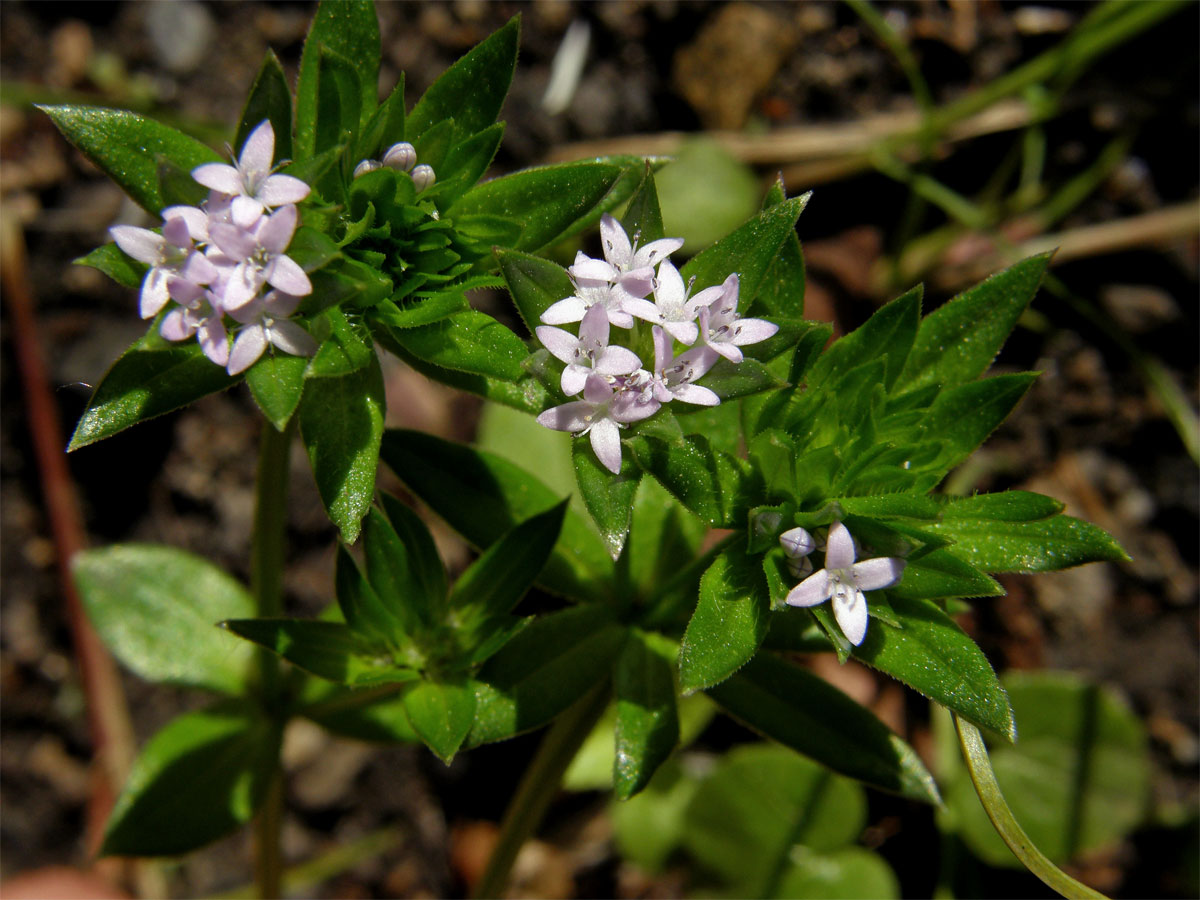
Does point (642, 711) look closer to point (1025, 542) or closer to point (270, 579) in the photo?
point (1025, 542)

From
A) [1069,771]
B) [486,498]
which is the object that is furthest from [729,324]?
[1069,771]

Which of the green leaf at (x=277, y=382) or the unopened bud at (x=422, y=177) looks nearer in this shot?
the green leaf at (x=277, y=382)

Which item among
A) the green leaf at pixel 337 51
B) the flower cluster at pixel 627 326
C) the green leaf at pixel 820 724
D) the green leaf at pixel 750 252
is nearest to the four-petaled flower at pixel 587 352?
the flower cluster at pixel 627 326

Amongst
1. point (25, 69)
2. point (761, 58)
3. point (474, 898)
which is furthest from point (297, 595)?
point (761, 58)

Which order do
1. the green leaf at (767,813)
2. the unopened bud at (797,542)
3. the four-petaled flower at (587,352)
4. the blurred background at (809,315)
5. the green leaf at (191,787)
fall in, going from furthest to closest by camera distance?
the blurred background at (809,315) → the green leaf at (767,813) → the green leaf at (191,787) → the unopened bud at (797,542) → the four-petaled flower at (587,352)

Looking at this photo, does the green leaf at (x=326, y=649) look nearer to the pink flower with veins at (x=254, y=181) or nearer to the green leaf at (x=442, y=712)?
the green leaf at (x=442, y=712)
